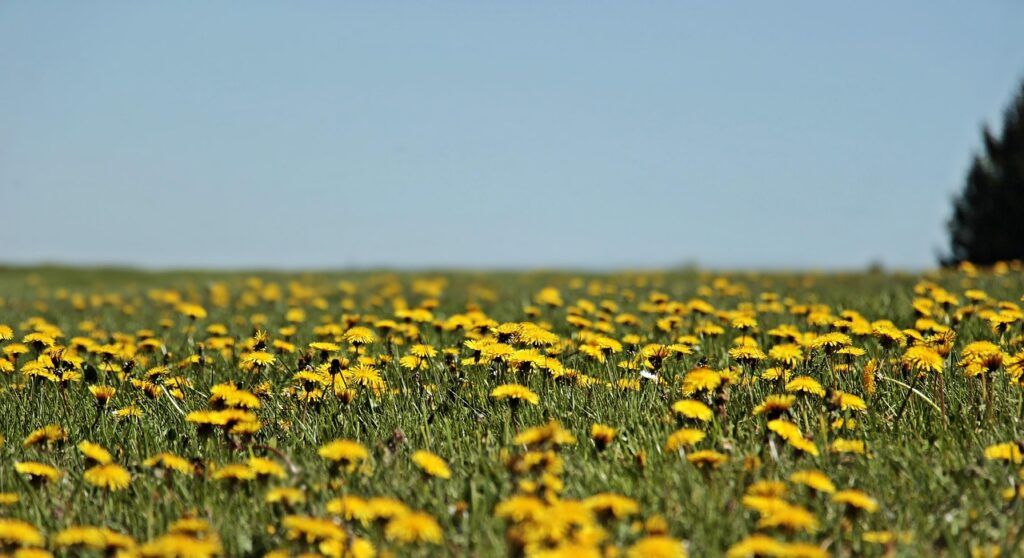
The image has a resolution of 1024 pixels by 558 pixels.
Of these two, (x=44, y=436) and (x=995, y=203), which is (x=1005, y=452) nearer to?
(x=44, y=436)

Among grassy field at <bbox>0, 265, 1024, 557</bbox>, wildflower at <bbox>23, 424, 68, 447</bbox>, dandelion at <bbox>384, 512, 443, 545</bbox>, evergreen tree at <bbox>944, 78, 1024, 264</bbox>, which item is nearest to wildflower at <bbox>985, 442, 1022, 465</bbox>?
grassy field at <bbox>0, 265, 1024, 557</bbox>

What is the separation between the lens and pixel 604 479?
2748 mm

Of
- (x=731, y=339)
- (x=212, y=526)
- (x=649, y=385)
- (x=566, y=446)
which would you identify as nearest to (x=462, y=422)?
(x=566, y=446)

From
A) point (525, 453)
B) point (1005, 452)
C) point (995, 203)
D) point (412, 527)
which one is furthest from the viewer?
point (995, 203)

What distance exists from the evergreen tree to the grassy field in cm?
2216

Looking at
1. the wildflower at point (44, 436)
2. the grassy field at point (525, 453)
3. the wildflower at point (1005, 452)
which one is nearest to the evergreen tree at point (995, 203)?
the grassy field at point (525, 453)

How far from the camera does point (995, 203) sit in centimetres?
2445

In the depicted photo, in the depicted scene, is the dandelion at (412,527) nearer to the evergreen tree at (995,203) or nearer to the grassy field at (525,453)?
the grassy field at (525,453)

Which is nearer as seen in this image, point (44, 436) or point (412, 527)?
point (412, 527)

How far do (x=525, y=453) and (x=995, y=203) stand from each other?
25447 mm

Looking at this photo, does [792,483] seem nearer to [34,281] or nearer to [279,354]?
[279,354]

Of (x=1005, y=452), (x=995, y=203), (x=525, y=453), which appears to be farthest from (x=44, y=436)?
(x=995, y=203)

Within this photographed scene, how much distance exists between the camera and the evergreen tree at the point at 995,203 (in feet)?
79.0

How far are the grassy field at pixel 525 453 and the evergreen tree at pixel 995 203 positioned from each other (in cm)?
2216
